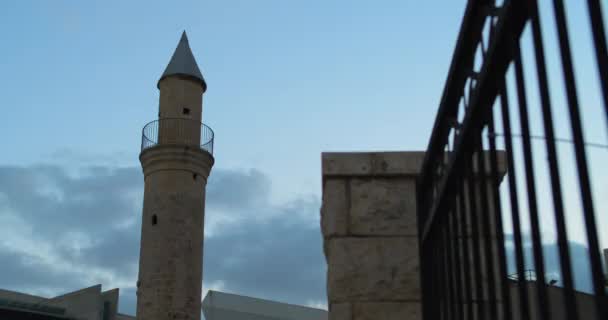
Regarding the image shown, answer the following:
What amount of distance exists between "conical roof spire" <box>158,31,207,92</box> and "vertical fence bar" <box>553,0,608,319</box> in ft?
72.9

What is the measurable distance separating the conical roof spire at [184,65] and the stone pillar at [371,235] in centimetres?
1981

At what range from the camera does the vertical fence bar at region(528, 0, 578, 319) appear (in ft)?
4.91

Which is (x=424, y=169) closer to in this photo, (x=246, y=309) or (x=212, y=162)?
(x=212, y=162)

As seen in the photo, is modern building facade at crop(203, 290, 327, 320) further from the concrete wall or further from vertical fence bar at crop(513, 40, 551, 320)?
vertical fence bar at crop(513, 40, 551, 320)

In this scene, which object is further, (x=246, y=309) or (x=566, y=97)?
(x=246, y=309)

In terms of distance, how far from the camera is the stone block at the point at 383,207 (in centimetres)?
381

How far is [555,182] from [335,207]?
7.74 ft

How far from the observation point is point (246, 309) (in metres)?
24.4

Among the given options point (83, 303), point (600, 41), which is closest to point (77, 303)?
point (83, 303)

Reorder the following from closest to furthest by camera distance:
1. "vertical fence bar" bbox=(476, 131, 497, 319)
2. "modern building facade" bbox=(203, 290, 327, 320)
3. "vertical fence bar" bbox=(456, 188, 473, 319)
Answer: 1. "vertical fence bar" bbox=(476, 131, 497, 319)
2. "vertical fence bar" bbox=(456, 188, 473, 319)
3. "modern building facade" bbox=(203, 290, 327, 320)

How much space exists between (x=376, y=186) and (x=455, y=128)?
130cm

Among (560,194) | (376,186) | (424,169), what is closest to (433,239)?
(424,169)

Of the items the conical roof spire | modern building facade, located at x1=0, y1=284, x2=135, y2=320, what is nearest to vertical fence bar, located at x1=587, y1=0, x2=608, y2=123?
the conical roof spire

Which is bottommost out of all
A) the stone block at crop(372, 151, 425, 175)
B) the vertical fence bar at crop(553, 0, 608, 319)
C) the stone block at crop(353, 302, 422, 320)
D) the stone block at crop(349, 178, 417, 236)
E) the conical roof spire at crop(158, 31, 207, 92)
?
the vertical fence bar at crop(553, 0, 608, 319)
